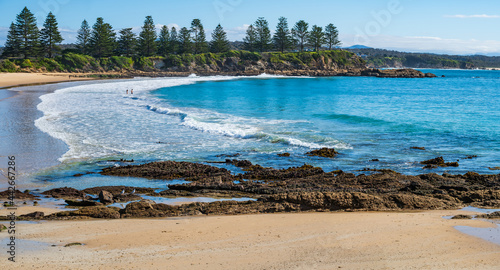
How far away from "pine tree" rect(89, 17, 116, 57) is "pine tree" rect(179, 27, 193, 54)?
66.0ft

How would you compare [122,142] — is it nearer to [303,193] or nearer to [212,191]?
[212,191]

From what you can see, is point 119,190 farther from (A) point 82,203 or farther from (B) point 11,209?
(B) point 11,209

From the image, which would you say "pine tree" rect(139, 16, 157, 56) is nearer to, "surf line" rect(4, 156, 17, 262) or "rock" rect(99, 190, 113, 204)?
"surf line" rect(4, 156, 17, 262)

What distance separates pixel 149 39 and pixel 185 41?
1111 centimetres

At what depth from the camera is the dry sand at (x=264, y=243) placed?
5805 millimetres

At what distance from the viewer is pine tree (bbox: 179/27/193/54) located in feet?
357

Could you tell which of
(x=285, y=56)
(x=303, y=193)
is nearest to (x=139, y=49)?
(x=285, y=56)

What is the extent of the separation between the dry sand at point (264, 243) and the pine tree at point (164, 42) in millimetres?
103231

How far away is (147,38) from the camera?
331 ft

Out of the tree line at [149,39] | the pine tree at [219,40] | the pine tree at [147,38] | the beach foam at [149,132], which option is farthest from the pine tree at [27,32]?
the beach foam at [149,132]

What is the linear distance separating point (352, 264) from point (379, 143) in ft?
39.8

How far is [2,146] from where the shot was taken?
1505 cm

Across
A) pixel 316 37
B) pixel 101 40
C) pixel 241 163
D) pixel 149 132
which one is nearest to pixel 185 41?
pixel 101 40

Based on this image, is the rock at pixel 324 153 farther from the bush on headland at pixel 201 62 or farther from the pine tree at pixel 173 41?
the pine tree at pixel 173 41
